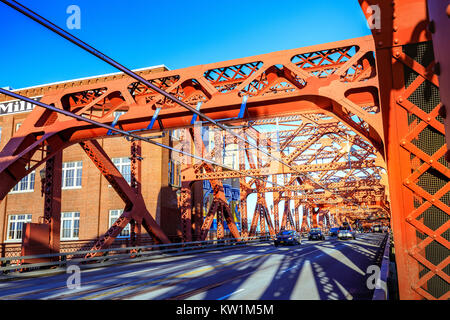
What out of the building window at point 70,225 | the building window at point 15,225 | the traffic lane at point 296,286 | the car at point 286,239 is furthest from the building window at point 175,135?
the traffic lane at point 296,286

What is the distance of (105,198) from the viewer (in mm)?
33594

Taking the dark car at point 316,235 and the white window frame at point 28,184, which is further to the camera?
the dark car at point 316,235

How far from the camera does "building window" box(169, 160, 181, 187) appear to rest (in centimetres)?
3344

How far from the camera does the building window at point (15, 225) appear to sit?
35.7 meters

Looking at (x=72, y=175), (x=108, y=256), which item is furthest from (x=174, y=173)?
(x=108, y=256)

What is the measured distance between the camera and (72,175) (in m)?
35.5

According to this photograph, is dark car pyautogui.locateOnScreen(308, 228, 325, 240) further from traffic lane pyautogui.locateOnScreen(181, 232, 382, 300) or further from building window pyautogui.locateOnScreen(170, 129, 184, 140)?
traffic lane pyautogui.locateOnScreen(181, 232, 382, 300)

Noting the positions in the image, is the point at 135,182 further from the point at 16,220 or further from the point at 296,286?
the point at 16,220

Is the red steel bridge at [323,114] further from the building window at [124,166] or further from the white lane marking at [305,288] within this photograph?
the building window at [124,166]

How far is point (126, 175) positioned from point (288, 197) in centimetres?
2394


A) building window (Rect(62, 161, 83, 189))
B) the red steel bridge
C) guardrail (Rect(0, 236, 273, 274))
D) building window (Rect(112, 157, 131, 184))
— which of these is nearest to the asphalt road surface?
guardrail (Rect(0, 236, 273, 274))

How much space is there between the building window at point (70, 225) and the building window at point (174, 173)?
930 centimetres
